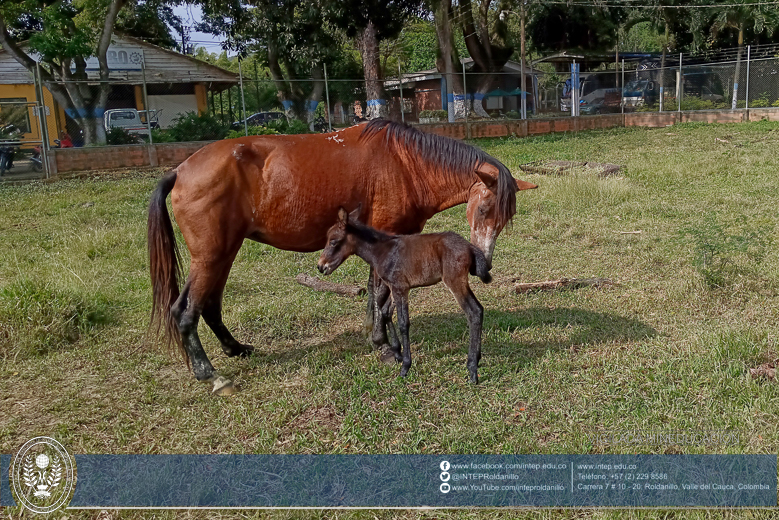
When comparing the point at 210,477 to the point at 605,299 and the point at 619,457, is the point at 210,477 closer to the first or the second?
the point at 619,457

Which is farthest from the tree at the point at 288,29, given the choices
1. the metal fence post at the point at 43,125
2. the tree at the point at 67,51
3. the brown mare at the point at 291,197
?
the brown mare at the point at 291,197

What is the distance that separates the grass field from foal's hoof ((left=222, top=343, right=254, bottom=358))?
7 cm

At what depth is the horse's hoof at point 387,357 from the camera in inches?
173

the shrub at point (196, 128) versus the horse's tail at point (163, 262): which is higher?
the shrub at point (196, 128)

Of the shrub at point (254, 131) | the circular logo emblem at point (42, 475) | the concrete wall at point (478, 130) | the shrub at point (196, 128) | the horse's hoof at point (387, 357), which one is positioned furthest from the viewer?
the shrub at point (254, 131)

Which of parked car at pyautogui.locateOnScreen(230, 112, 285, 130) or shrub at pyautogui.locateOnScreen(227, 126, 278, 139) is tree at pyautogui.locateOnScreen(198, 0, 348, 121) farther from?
shrub at pyautogui.locateOnScreen(227, 126, 278, 139)

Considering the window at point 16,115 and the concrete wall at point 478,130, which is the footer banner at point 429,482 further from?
the window at point 16,115

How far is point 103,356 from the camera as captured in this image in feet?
15.4

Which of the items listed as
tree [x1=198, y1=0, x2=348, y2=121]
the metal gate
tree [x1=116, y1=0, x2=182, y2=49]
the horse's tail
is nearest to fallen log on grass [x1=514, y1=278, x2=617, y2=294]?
the horse's tail

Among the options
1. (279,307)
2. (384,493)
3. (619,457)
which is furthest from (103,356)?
(619,457)

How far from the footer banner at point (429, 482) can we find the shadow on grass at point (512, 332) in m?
1.37

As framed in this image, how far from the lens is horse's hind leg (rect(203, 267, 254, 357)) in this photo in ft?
14.9

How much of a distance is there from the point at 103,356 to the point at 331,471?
254cm

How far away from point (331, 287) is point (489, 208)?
90.2 inches
